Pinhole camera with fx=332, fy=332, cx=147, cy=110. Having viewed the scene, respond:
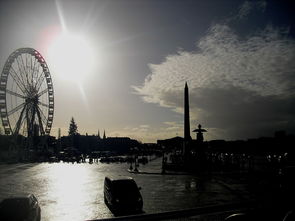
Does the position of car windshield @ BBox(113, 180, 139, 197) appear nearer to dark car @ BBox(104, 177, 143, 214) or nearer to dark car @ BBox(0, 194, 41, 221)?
dark car @ BBox(104, 177, 143, 214)

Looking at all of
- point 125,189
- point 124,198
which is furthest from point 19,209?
point 125,189

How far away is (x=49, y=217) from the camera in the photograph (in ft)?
51.0

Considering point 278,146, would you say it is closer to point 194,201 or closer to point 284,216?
point 194,201

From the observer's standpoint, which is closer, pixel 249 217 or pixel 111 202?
pixel 249 217

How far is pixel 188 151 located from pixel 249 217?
52.0m

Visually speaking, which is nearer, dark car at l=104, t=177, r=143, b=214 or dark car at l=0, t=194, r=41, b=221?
dark car at l=0, t=194, r=41, b=221

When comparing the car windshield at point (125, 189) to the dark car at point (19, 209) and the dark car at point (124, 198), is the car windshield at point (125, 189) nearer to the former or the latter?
the dark car at point (124, 198)

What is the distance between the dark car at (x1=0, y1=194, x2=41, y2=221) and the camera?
429 inches

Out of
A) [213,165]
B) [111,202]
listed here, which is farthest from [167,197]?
[213,165]

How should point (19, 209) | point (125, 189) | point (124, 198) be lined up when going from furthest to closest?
point (125, 189) → point (124, 198) → point (19, 209)

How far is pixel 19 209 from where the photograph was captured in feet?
36.9

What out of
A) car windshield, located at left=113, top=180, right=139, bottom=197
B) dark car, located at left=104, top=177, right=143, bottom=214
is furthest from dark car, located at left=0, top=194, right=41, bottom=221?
car windshield, located at left=113, top=180, right=139, bottom=197

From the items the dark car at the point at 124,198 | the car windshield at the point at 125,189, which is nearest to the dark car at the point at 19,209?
the dark car at the point at 124,198

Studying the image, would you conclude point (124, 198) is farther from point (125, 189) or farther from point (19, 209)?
point (19, 209)
